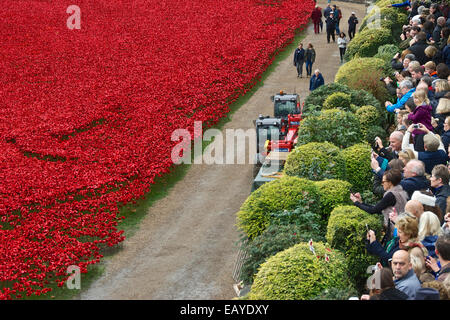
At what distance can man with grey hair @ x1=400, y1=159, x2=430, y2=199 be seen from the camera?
1277 centimetres

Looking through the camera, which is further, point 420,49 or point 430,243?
point 420,49

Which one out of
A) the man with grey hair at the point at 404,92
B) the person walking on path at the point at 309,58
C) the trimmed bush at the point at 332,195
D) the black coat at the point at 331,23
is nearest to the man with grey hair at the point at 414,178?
the trimmed bush at the point at 332,195

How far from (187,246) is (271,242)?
5117 millimetres

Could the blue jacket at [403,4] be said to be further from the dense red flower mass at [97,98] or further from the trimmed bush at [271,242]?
the trimmed bush at [271,242]

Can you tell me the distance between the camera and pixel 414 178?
507 inches

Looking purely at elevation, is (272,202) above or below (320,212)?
above

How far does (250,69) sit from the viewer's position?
114 ft

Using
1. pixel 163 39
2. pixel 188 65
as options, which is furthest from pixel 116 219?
pixel 163 39

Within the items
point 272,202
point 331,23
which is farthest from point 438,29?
point 331,23

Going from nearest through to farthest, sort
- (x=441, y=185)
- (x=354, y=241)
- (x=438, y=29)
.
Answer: (x=441, y=185) < (x=354, y=241) < (x=438, y=29)

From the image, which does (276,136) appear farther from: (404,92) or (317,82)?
(317,82)

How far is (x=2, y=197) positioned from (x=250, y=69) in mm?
17458

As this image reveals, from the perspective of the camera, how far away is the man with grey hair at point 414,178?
1277 cm

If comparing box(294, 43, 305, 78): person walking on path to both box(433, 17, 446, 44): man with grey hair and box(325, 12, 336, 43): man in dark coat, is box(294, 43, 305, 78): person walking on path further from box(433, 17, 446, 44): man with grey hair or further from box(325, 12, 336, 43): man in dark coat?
box(433, 17, 446, 44): man with grey hair
